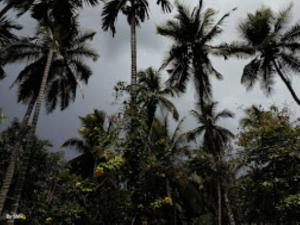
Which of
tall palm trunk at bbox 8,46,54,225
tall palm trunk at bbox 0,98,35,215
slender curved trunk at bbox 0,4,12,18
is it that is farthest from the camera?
tall palm trunk at bbox 0,98,35,215

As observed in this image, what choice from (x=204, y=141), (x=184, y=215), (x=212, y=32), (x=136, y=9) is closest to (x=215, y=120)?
(x=204, y=141)

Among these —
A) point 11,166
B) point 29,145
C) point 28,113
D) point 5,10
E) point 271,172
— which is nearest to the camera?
point 5,10

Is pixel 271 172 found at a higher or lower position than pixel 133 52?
lower

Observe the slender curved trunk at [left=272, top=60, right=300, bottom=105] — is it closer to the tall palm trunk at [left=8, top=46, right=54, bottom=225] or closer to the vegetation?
the vegetation

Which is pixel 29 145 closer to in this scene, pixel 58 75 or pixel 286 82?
pixel 58 75

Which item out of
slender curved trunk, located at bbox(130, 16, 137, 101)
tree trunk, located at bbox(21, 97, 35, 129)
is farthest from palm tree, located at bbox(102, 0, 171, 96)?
tree trunk, located at bbox(21, 97, 35, 129)

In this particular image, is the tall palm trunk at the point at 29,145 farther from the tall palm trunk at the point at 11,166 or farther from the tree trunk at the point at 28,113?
the tree trunk at the point at 28,113

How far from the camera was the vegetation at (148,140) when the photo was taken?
7.99m

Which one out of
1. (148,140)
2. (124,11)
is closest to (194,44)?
(124,11)

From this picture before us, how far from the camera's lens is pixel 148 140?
29.8 ft

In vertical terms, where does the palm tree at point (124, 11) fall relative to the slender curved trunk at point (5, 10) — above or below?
above

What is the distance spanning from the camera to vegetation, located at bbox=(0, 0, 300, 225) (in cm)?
799

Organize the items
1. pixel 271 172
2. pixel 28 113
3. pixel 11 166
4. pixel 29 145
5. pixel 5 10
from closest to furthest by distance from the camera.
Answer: pixel 5 10 < pixel 271 172 < pixel 29 145 < pixel 11 166 < pixel 28 113

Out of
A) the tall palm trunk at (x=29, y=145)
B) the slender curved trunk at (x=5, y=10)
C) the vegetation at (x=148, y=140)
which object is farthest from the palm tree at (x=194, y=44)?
the slender curved trunk at (x=5, y=10)
